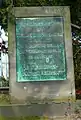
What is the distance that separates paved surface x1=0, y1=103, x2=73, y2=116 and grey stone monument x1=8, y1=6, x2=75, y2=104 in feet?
1.01

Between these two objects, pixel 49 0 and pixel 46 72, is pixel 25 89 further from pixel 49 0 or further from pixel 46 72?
pixel 49 0

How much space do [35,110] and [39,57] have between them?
1153 millimetres

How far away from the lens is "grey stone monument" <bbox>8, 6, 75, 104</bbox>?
7.19 metres

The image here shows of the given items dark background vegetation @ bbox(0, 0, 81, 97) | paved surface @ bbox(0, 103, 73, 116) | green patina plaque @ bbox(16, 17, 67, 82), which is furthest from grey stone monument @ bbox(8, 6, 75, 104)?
dark background vegetation @ bbox(0, 0, 81, 97)

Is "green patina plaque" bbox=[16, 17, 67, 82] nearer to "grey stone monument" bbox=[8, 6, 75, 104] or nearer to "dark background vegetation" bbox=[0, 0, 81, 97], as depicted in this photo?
"grey stone monument" bbox=[8, 6, 75, 104]

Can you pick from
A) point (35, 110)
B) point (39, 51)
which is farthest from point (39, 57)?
point (35, 110)

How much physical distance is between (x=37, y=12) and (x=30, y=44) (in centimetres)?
72

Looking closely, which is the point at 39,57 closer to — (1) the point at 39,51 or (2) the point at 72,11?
(1) the point at 39,51

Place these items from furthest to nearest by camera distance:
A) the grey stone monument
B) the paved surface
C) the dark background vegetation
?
the dark background vegetation → the grey stone monument → the paved surface

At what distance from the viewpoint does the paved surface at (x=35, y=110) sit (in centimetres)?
680

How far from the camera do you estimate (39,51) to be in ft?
24.0

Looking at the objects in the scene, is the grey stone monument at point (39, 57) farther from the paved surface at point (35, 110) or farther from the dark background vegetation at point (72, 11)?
the dark background vegetation at point (72, 11)

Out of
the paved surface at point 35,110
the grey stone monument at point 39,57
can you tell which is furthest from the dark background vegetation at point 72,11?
the paved surface at point 35,110

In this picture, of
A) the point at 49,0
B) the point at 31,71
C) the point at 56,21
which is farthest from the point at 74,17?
the point at 31,71
